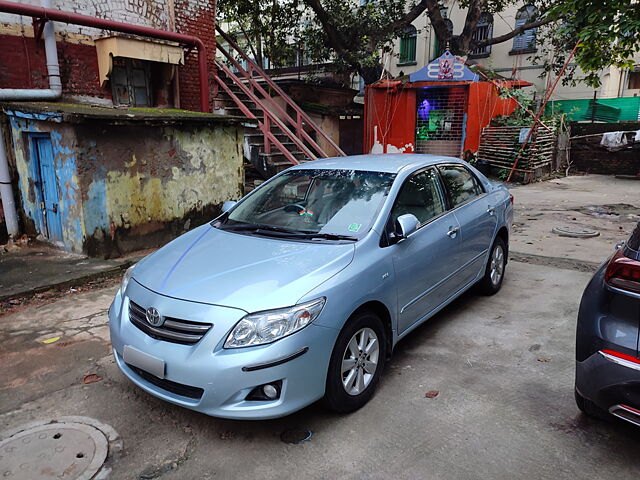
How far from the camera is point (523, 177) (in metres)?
14.2

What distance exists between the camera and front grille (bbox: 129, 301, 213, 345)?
2662 mm

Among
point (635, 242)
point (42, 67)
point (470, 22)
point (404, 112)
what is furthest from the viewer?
point (470, 22)

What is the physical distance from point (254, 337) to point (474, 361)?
2.01 meters

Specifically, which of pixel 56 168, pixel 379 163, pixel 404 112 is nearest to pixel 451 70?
pixel 404 112

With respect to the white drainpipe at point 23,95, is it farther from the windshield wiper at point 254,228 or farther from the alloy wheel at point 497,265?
the alloy wheel at point 497,265

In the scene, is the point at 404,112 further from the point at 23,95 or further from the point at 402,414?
the point at 402,414

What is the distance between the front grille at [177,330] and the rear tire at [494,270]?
331 cm

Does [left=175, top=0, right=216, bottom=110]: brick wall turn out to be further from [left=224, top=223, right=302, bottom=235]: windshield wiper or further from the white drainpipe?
[left=224, top=223, right=302, bottom=235]: windshield wiper

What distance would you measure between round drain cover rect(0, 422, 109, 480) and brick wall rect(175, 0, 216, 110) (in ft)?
25.6

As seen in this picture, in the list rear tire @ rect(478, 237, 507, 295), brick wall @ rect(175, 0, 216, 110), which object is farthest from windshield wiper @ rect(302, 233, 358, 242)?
brick wall @ rect(175, 0, 216, 110)

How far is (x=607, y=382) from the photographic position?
237 centimetres

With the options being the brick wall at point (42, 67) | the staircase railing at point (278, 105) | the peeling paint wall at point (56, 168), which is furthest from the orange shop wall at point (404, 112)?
the peeling paint wall at point (56, 168)

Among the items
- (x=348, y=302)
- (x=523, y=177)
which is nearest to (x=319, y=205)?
(x=348, y=302)

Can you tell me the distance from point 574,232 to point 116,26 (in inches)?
321
